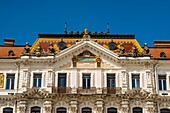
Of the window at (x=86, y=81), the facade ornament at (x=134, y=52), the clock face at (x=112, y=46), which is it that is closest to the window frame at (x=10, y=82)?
the window at (x=86, y=81)

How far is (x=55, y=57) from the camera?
55.5m

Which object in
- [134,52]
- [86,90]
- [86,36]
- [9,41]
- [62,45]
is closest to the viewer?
[86,90]

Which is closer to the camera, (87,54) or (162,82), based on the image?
(162,82)

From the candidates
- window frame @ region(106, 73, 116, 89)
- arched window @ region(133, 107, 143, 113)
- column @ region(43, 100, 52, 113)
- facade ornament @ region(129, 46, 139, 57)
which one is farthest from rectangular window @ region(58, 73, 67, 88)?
arched window @ region(133, 107, 143, 113)

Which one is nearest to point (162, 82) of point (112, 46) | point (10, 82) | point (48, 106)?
point (112, 46)

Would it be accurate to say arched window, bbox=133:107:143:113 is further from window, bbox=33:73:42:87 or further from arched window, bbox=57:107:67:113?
window, bbox=33:73:42:87

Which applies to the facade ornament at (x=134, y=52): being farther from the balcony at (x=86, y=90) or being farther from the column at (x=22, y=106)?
the column at (x=22, y=106)

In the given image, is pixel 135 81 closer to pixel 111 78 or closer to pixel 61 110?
pixel 111 78

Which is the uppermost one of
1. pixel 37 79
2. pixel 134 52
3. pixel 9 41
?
pixel 9 41

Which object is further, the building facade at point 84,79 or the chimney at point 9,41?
the chimney at point 9,41

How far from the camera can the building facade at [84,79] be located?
175 feet

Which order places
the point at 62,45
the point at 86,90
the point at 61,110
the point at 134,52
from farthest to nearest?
the point at 62,45 < the point at 134,52 < the point at 86,90 < the point at 61,110

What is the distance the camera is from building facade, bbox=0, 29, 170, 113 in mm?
53469

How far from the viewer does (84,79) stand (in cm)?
5519
